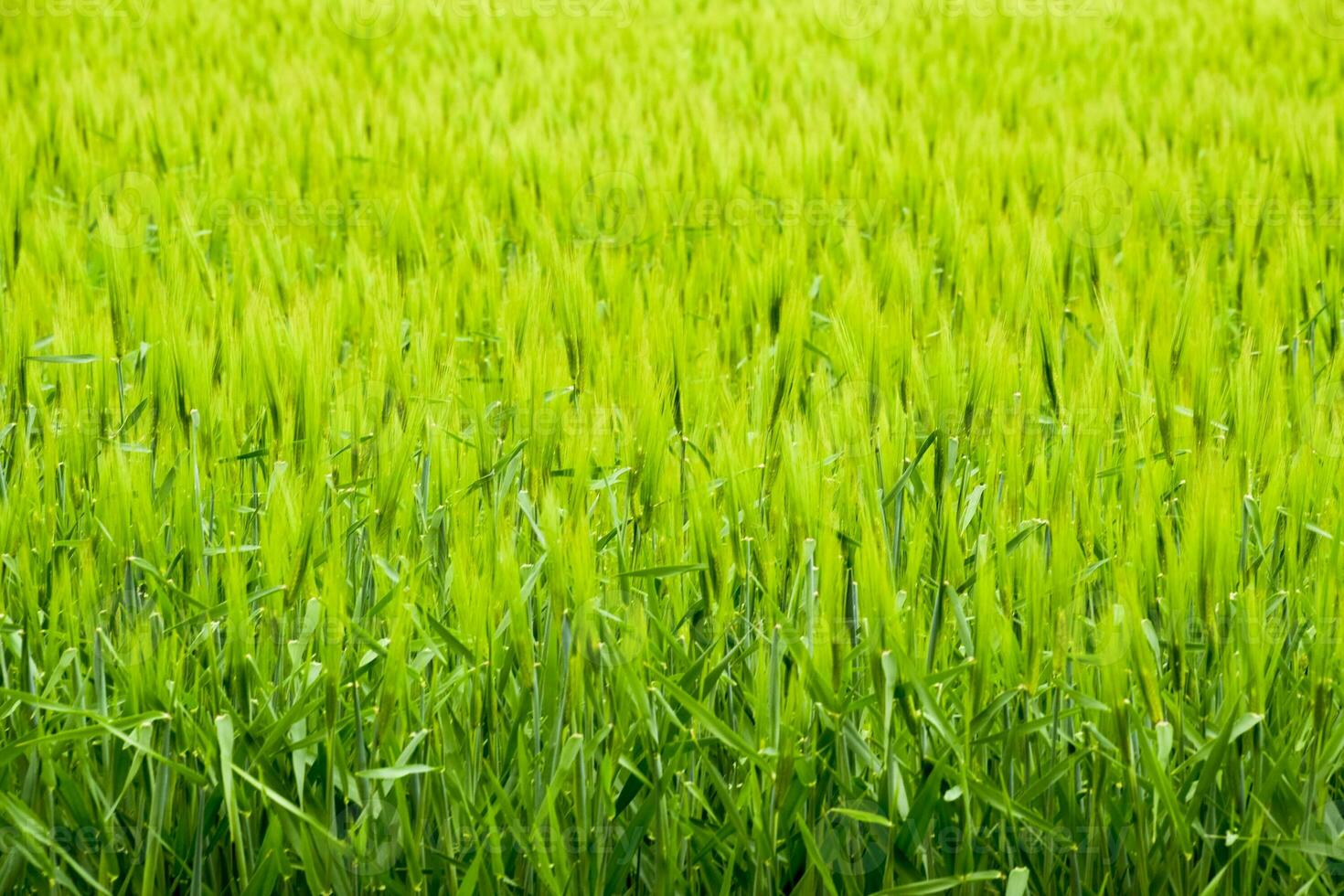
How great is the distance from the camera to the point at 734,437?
122 centimetres

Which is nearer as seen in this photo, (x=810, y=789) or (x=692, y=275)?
(x=810, y=789)

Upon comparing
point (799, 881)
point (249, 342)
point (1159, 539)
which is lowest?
point (799, 881)

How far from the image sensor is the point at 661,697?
0.95 meters

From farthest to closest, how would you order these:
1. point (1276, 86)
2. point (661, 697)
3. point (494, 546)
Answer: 1. point (1276, 86)
2. point (494, 546)
3. point (661, 697)

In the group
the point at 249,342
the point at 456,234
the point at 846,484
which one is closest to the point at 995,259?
the point at 456,234

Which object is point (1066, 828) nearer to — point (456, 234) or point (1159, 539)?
point (1159, 539)

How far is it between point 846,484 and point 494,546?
13.3 inches

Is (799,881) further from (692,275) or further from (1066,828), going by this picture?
(692,275)

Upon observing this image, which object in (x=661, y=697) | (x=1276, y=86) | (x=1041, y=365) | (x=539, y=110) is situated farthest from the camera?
(x=1276, y=86)

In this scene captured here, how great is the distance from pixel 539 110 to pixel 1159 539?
2.28 metres

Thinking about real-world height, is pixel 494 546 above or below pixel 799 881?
above

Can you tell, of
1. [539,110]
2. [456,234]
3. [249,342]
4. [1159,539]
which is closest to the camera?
[1159,539]

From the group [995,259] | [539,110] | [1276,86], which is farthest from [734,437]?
[1276,86]

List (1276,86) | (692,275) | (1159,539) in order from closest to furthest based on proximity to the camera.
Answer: (1159,539)
(692,275)
(1276,86)
